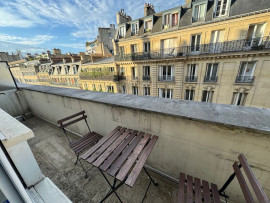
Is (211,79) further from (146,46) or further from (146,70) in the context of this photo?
(146,46)

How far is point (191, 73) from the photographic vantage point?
11.0 m

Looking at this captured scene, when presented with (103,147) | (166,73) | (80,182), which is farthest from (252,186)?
(166,73)

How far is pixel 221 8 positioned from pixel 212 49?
308 centimetres

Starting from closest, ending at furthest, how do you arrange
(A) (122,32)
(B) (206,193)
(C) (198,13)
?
(B) (206,193) → (C) (198,13) → (A) (122,32)

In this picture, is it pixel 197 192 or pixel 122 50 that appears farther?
pixel 122 50

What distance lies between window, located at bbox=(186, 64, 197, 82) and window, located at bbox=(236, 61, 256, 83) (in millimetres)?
3142

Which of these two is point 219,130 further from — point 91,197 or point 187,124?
point 91,197

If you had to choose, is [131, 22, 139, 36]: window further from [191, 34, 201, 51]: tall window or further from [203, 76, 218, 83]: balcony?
[203, 76, 218, 83]: balcony

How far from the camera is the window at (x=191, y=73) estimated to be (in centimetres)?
1071

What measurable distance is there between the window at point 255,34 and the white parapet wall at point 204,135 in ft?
35.1

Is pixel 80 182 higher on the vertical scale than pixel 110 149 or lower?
lower

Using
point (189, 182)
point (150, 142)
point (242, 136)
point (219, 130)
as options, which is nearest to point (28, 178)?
point (150, 142)

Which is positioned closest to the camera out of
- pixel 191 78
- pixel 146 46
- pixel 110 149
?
pixel 110 149

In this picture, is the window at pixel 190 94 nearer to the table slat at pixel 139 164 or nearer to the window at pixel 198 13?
the window at pixel 198 13
